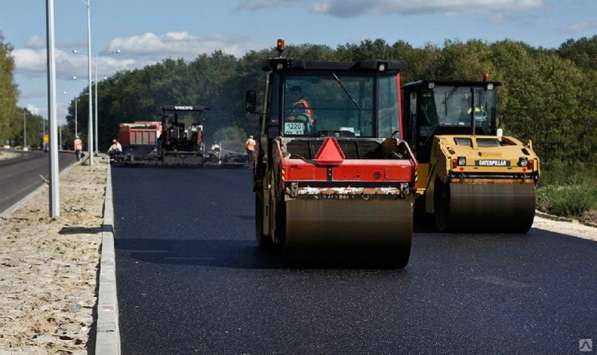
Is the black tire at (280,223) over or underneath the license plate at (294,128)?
underneath

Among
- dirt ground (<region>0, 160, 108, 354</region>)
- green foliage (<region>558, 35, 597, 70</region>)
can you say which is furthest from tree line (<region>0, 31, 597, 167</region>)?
dirt ground (<region>0, 160, 108, 354</region>)

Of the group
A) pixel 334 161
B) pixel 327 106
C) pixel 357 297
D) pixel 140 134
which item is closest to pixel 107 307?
pixel 357 297

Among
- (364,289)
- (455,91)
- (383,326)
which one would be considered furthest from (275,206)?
(455,91)

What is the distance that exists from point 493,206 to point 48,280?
25.9ft

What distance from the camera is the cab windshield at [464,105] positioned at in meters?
17.8

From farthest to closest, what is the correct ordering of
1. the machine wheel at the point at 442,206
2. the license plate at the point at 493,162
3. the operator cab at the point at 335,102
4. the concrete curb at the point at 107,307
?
the machine wheel at the point at 442,206 → the license plate at the point at 493,162 → the operator cab at the point at 335,102 → the concrete curb at the point at 107,307

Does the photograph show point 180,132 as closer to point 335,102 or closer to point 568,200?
point 568,200

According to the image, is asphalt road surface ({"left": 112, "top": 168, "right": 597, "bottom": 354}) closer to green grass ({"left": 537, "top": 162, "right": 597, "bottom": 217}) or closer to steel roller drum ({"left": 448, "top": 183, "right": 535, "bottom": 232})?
steel roller drum ({"left": 448, "top": 183, "right": 535, "bottom": 232})

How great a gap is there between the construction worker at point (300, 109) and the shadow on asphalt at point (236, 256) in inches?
69.6

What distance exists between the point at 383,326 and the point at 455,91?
10.6 metres

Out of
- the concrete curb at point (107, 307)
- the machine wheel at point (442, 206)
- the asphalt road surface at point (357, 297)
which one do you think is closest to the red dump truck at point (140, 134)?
the machine wheel at point (442, 206)

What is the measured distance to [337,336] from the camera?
7539mm

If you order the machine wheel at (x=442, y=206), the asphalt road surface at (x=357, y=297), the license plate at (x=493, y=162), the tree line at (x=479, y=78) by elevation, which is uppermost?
the tree line at (x=479, y=78)

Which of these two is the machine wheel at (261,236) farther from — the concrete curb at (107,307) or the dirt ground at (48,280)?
the dirt ground at (48,280)
